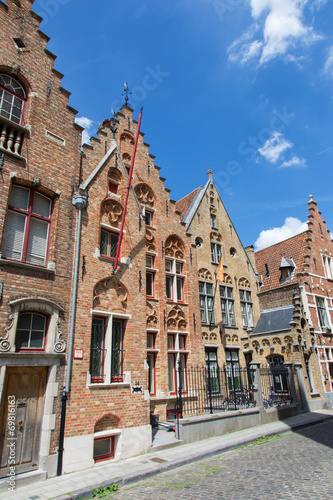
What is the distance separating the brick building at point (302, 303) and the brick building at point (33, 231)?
44.1 ft

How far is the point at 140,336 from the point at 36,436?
4243 millimetres

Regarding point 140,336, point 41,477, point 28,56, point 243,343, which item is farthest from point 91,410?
point 243,343

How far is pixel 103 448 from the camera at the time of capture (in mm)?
9461

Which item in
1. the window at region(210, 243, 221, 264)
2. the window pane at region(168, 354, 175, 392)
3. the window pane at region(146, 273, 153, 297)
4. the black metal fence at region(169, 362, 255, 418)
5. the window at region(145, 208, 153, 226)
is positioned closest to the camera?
the black metal fence at region(169, 362, 255, 418)

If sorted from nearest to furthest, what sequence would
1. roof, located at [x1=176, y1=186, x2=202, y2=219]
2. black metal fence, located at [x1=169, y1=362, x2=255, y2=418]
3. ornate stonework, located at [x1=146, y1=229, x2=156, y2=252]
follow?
1. black metal fence, located at [x1=169, y1=362, x2=255, y2=418]
2. ornate stonework, located at [x1=146, y1=229, x2=156, y2=252]
3. roof, located at [x1=176, y1=186, x2=202, y2=219]

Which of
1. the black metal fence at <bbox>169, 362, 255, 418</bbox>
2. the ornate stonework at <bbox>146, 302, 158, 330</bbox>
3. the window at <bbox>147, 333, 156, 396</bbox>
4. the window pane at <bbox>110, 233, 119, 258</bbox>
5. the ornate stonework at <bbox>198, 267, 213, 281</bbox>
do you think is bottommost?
the black metal fence at <bbox>169, 362, 255, 418</bbox>

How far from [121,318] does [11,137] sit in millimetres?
6472

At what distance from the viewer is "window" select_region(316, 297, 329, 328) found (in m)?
21.3

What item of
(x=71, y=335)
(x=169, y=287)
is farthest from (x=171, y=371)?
(x=71, y=335)

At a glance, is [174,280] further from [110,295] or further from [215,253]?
[110,295]

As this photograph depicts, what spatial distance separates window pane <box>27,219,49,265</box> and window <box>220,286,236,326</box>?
494 inches

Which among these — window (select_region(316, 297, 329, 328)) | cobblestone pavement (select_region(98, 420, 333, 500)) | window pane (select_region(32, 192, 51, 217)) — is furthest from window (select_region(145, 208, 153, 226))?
window (select_region(316, 297, 329, 328))

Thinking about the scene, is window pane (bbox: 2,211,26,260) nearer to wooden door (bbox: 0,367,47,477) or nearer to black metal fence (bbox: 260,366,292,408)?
wooden door (bbox: 0,367,47,477)

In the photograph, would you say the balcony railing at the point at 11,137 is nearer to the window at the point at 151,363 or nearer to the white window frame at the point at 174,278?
the white window frame at the point at 174,278
